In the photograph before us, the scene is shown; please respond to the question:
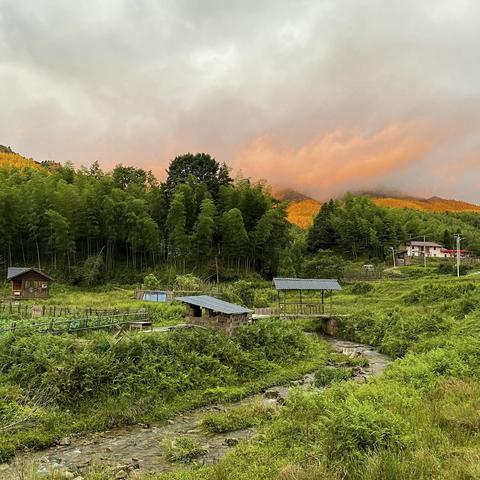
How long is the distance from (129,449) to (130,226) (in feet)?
124

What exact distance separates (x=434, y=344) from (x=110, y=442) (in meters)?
16.0

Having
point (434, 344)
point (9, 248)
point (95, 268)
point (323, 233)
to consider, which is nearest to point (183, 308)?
point (434, 344)

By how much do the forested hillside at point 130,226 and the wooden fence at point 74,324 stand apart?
23966 mm

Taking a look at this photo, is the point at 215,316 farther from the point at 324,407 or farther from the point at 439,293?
the point at 439,293

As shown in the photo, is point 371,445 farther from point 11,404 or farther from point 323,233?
point 323,233

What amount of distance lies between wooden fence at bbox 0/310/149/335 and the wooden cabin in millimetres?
20088

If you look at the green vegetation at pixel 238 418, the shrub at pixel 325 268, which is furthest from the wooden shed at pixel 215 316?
the shrub at pixel 325 268

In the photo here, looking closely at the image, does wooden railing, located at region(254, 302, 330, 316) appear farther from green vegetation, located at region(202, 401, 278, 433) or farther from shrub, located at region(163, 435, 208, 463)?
shrub, located at region(163, 435, 208, 463)

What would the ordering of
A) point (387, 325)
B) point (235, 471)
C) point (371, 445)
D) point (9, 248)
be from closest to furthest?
point (371, 445) < point (235, 471) < point (387, 325) < point (9, 248)

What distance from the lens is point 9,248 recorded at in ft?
156

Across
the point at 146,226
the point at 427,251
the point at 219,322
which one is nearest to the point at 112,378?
the point at 219,322

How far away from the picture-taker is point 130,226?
4747cm

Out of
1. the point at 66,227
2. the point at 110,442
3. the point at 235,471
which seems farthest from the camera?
the point at 66,227

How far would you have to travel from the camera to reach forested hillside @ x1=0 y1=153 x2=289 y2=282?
149ft
